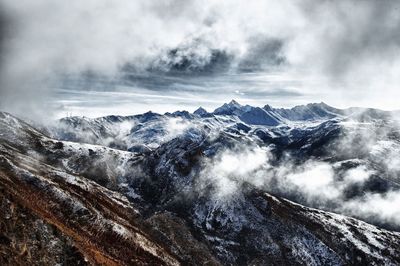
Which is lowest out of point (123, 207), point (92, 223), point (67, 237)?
point (123, 207)

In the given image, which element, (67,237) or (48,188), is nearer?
(67,237)

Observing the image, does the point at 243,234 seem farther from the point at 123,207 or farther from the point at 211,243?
the point at 123,207

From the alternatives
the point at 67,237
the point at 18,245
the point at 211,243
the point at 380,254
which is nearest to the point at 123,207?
the point at 211,243

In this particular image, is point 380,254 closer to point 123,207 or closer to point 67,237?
point 123,207

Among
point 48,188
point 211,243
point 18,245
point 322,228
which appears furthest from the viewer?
point 322,228

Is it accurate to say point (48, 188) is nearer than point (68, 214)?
No

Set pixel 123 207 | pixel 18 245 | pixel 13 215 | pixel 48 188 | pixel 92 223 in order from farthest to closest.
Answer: pixel 123 207, pixel 48 188, pixel 92 223, pixel 13 215, pixel 18 245

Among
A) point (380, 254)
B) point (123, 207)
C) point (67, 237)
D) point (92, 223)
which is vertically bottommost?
point (380, 254)

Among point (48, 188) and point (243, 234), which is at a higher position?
point (48, 188)

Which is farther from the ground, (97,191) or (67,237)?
(67,237)

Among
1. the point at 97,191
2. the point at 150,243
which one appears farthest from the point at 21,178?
the point at 150,243
